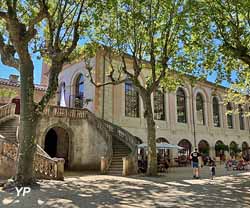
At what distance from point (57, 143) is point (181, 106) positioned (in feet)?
44.2

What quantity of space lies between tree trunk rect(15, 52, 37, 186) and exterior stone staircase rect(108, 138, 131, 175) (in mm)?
6881

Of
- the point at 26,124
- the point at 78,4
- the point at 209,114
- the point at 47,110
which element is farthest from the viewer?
the point at 209,114

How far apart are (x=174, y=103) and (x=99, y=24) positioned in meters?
14.1

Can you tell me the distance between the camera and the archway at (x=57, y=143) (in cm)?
2112

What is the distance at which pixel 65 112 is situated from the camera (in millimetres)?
19188

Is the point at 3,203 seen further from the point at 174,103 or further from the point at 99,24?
the point at 174,103

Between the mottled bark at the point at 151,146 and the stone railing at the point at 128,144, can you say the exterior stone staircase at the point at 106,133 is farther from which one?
the mottled bark at the point at 151,146

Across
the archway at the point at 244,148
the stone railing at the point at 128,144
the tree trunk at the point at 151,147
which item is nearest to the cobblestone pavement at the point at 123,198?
the tree trunk at the point at 151,147

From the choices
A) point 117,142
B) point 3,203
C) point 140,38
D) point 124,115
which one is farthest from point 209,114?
point 3,203

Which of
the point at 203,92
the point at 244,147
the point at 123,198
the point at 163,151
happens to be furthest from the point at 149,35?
the point at 244,147

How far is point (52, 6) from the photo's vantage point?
44.6ft

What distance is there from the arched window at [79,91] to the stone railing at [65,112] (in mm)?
3744

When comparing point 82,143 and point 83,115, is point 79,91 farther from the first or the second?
point 82,143

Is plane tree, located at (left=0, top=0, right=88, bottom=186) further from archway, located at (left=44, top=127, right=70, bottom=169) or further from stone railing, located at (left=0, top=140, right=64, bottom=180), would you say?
archway, located at (left=44, top=127, right=70, bottom=169)
